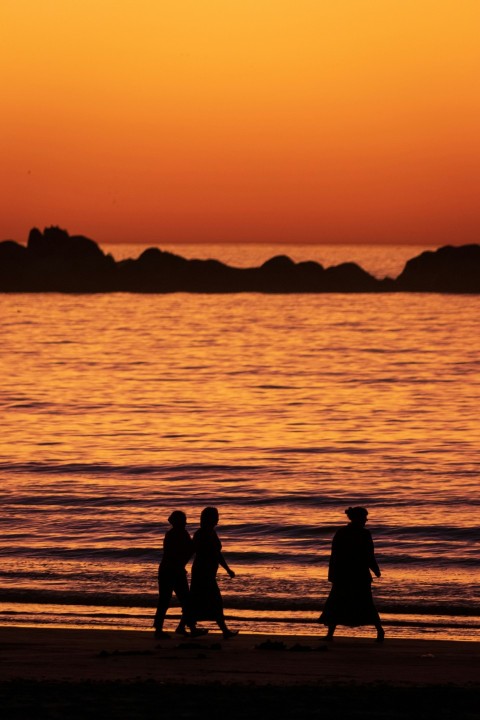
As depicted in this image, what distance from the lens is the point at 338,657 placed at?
47.3 ft

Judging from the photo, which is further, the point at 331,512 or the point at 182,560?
the point at 331,512

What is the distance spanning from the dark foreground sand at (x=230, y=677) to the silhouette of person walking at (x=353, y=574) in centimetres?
38

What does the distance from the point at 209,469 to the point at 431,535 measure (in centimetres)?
1451

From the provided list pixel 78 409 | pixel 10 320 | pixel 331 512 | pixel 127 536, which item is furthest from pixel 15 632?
pixel 10 320

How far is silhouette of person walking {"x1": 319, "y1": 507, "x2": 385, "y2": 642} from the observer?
1510cm

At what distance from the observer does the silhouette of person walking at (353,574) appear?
15102 millimetres

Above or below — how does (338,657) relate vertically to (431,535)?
above

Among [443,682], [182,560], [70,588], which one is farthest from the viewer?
[70,588]

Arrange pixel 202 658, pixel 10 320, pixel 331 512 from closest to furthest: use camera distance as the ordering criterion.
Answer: pixel 202 658 → pixel 331 512 → pixel 10 320

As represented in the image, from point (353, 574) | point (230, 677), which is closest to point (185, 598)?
point (353, 574)

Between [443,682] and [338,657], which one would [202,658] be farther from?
[443,682]

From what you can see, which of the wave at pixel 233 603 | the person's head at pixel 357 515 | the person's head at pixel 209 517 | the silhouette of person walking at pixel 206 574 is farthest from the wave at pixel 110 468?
the person's head at pixel 357 515

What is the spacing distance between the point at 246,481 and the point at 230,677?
2523 centimetres

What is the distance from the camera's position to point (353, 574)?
49.5 ft
